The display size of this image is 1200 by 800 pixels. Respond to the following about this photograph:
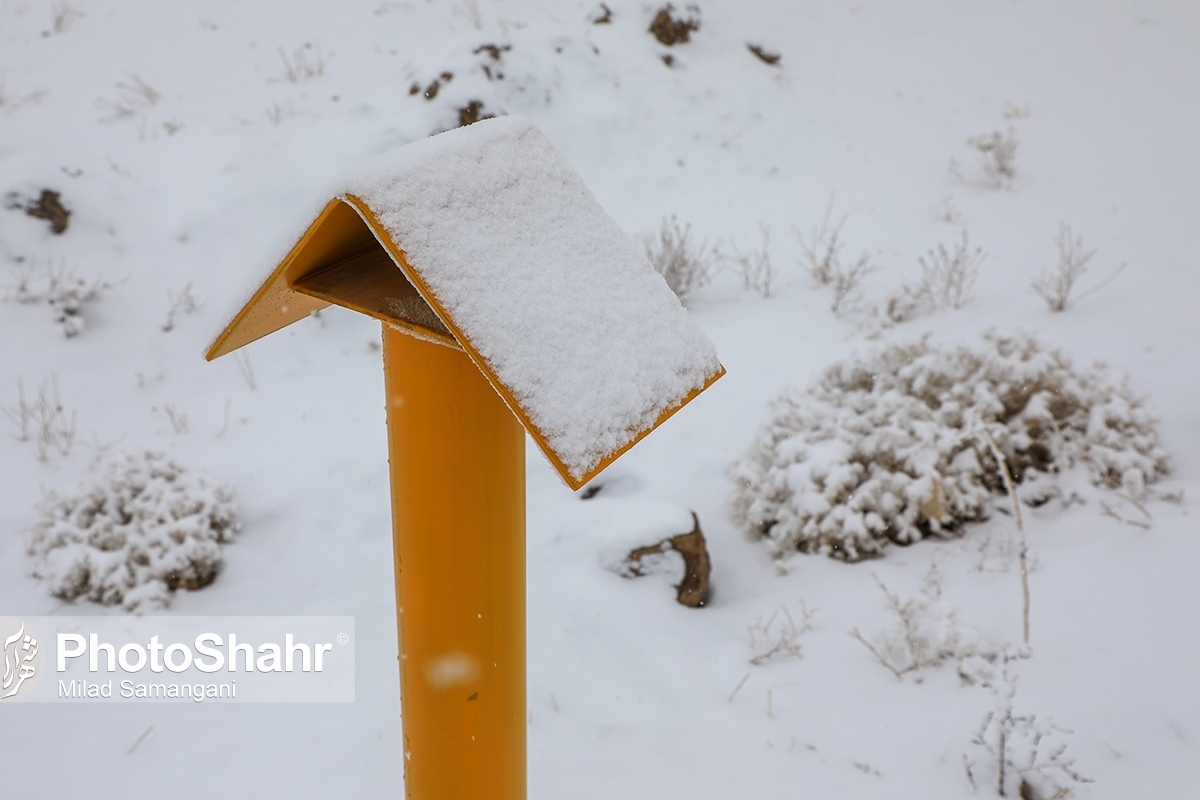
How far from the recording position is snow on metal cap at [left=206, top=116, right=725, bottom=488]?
3.08ft

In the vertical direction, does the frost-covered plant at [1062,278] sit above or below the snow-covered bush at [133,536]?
above

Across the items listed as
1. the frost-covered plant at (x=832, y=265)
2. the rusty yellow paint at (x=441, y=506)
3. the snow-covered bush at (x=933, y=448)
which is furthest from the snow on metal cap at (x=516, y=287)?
the frost-covered plant at (x=832, y=265)

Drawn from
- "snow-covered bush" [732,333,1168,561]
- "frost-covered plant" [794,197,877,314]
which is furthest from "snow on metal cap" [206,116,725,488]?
"frost-covered plant" [794,197,877,314]

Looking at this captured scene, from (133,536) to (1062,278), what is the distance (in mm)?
4669

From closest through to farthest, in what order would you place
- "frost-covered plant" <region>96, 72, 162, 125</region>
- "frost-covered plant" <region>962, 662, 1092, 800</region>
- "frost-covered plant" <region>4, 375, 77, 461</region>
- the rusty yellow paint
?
the rusty yellow paint < "frost-covered plant" <region>962, 662, 1092, 800</region> < "frost-covered plant" <region>4, 375, 77, 461</region> < "frost-covered plant" <region>96, 72, 162, 125</region>

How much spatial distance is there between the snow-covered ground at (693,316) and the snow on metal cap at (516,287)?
11cm

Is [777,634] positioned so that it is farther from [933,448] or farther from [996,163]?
[996,163]

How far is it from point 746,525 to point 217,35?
22.6ft

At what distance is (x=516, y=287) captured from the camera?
1.03 m

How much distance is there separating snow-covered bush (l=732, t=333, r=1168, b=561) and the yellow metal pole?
6.44 ft

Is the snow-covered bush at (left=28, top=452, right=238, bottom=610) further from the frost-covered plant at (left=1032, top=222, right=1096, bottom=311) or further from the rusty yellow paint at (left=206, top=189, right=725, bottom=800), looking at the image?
the frost-covered plant at (left=1032, top=222, right=1096, bottom=311)

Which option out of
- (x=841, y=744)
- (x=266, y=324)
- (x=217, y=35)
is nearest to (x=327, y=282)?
(x=266, y=324)

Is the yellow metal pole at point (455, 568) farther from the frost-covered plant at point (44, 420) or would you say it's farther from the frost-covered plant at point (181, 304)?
the frost-covered plant at point (181, 304)

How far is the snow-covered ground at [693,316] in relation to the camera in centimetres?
237
